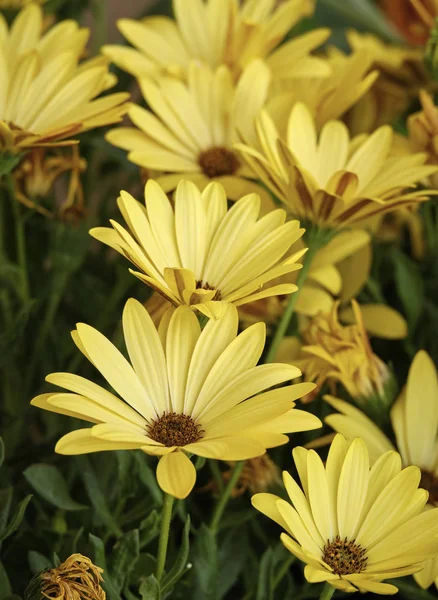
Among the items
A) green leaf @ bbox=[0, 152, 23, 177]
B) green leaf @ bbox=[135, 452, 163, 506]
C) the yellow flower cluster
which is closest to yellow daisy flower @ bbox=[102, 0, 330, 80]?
the yellow flower cluster

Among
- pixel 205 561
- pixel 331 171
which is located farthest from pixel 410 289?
pixel 205 561

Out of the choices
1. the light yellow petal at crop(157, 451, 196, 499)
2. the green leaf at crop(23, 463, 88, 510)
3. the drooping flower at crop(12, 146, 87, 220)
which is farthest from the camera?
the drooping flower at crop(12, 146, 87, 220)

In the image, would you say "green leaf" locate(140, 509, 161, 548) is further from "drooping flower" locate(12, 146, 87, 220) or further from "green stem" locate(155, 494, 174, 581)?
"drooping flower" locate(12, 146, 87, 220)

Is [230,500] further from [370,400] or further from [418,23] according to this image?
[418,23]

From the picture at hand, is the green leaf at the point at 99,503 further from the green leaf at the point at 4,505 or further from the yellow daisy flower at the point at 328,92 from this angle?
the yellow daisy flower at the point at 328,92

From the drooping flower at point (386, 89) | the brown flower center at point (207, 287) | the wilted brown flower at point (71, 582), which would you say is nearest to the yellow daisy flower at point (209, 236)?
the brown flower center at point (207, 287)

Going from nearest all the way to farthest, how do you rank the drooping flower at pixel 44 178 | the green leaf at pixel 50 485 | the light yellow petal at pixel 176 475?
the light yellow petal at pixel 176 475
the green leaf at pixel 50 485
the drooping flower at pixel 44 178
